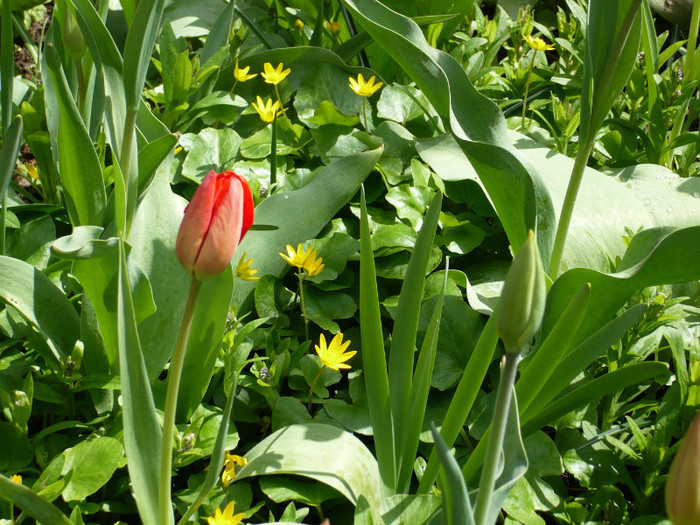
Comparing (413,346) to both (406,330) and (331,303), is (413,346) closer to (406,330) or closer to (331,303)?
(406,330)

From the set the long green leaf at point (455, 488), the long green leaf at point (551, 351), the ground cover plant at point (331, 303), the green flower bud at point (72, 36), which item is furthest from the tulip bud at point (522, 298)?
the green flower bud at point (72, 36)

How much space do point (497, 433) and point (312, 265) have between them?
734 mm

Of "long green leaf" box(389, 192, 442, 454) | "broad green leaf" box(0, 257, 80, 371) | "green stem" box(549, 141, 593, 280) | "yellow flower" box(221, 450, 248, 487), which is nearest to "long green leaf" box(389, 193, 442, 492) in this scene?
"long green leaf" box(389, 192, 442, 454)

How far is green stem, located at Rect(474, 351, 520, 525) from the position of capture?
2.27 ft

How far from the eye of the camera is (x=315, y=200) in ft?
5.06

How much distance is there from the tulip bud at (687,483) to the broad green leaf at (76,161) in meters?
1.10

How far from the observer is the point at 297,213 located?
1528 millimetres

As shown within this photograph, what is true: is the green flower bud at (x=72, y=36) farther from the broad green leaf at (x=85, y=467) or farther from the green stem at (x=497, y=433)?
the green stem at (x=497, y=433)

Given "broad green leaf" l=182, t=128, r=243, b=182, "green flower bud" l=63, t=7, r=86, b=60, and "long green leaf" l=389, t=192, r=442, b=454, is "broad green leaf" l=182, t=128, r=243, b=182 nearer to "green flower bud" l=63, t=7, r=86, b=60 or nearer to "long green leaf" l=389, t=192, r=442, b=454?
"green flower bud" l=63, t=7, r=86, b=60

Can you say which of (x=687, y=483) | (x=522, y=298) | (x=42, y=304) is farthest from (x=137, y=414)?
(x=687, y=483)

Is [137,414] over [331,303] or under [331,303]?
over

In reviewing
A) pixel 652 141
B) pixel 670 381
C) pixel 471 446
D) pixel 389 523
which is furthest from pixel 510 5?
pixel 389 523

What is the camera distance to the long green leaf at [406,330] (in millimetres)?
1147

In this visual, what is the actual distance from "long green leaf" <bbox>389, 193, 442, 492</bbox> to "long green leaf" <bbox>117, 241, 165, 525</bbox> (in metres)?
0.38
